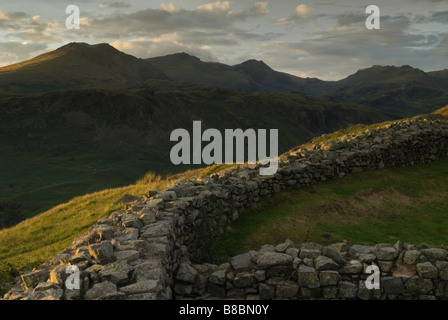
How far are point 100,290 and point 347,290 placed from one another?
469 centimetres

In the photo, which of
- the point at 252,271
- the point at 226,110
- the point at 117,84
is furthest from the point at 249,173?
the point at 117,84

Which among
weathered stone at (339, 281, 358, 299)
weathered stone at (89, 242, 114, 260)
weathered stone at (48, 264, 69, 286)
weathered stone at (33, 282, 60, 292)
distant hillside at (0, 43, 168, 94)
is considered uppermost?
distant hillside at (0, 43, 168, 94)

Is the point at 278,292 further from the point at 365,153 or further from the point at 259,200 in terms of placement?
the point at 365,153

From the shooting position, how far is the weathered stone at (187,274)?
7.59 metres

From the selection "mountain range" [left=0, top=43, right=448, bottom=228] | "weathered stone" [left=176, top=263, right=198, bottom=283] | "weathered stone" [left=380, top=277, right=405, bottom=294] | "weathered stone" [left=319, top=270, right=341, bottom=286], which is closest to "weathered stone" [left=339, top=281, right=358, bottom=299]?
"weathered stone" [left=319, top=270, right=341, bottom=286]

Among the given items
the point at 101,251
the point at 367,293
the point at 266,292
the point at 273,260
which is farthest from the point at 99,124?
the point at 367,293

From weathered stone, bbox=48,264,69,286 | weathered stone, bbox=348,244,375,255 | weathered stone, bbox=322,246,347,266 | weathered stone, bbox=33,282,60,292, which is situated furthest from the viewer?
weathered stone, bbox=348,244,375,255

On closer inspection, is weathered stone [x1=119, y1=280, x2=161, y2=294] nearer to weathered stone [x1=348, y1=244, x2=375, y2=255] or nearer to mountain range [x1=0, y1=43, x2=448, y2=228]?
weathered stone [x1=348, y1=244, x2=375, y2=255]

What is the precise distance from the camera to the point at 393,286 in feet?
24.5

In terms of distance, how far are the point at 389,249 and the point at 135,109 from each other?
99.1 metres

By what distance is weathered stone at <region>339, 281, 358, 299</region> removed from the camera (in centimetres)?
734

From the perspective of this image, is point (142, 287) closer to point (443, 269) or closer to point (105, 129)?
point (443, 269)

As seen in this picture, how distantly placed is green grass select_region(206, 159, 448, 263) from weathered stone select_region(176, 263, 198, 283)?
71.9 inches

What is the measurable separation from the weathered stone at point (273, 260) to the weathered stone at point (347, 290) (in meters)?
1.10
